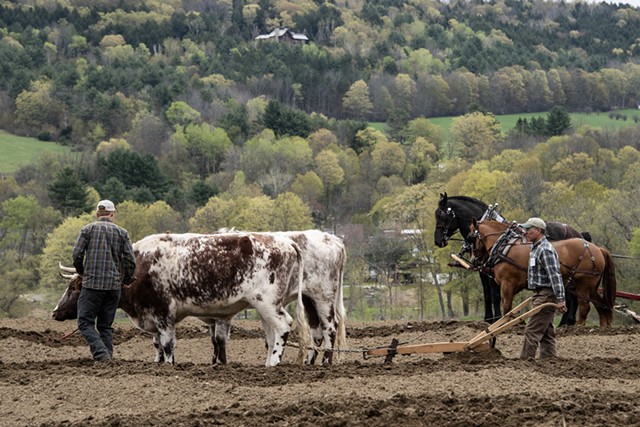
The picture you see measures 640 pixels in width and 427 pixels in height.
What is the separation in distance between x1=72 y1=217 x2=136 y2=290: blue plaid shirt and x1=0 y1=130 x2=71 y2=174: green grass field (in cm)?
12458

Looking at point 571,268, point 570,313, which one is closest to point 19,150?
point 570,313

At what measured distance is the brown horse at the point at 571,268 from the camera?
22266 mm

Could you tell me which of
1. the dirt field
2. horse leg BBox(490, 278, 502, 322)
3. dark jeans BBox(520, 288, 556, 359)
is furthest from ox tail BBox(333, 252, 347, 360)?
horse leg BBox(490, 278, 502, 322)

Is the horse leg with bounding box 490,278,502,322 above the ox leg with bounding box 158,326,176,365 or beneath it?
above

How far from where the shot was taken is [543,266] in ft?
56.7

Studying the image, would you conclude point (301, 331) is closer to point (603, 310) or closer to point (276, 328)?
point (276, 328)

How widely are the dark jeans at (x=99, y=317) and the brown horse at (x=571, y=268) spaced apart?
8400 mm

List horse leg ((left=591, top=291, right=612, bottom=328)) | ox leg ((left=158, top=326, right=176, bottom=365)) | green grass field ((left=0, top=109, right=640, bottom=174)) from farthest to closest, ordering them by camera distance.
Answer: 1. green grass field ((left=0, top=109, right=640, bottom=174))
2. horse leg ((left=591, top=291, right=612, bottom=328))
3. ox leg ((left=158, top=326, right=176, bottom=365))

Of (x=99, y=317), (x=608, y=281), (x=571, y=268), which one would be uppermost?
(x=571, y=268)

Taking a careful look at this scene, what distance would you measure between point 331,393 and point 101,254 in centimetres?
512

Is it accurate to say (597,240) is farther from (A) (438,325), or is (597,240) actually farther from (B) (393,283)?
(A) (438,325)

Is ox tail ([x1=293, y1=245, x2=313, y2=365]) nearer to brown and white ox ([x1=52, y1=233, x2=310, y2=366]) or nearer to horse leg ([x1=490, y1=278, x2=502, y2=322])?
brown and white ox ([x1=52, y1=233, x2=310, y2=366])

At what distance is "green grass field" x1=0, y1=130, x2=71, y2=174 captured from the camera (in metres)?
143

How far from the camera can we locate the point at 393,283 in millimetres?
79000
